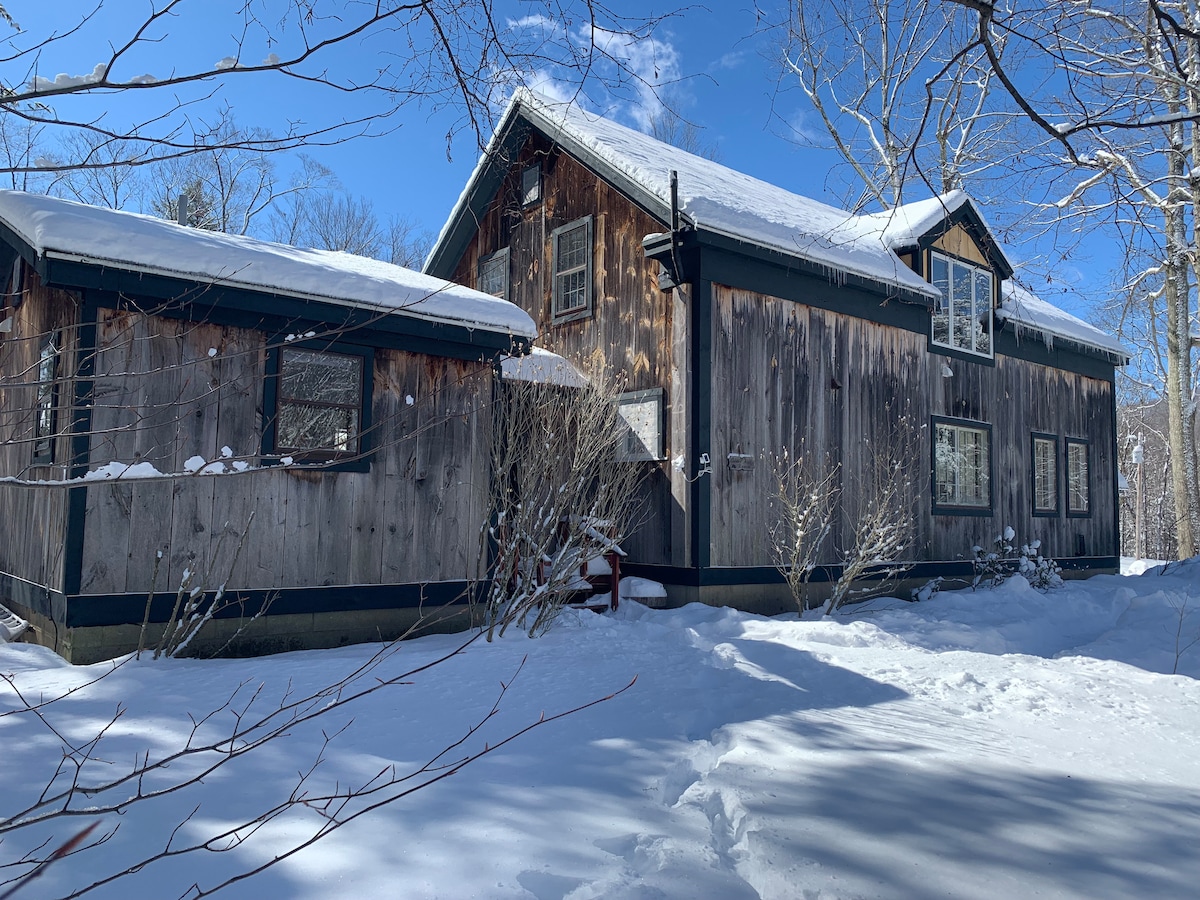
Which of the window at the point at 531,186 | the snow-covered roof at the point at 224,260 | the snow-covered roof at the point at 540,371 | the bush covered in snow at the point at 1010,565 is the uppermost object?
the window at the point at 531,186

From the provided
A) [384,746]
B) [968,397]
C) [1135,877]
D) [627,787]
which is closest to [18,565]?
[384,746]

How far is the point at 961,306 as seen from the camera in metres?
13.2

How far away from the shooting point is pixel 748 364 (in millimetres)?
10164

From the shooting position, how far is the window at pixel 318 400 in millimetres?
7383

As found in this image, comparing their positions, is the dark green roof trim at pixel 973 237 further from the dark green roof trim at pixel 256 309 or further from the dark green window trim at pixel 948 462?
the dark green roof trim at pixel 256 309

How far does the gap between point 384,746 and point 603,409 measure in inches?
191

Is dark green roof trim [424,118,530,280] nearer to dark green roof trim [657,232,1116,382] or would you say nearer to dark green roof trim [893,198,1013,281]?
dark green roof trim [657,232,1116,382]

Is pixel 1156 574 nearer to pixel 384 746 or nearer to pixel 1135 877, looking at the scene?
pixel 1135 877

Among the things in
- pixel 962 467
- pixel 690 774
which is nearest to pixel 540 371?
pixel 690 774

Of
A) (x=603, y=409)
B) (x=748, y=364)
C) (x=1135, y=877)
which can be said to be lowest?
(x=1135, y=877)

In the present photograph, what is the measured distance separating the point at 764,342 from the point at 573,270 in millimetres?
3117

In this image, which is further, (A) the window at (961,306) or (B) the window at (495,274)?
(B) the window at (495,274)

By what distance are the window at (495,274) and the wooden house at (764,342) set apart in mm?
48

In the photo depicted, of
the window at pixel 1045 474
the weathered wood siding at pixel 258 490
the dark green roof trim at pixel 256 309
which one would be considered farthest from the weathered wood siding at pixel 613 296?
the window at pixel 1045 474
